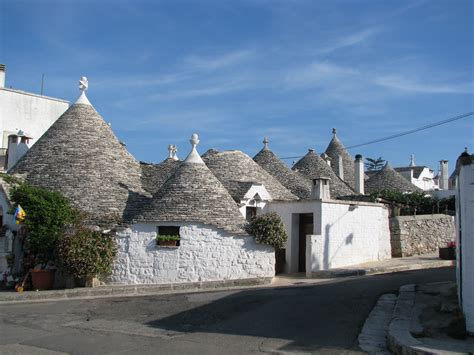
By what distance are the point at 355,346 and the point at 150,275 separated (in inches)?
367

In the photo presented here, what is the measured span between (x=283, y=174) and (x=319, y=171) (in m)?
3.94

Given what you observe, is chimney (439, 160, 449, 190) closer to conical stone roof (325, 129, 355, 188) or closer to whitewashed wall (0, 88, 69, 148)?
conical stone roof (325, 129, 355, 188)

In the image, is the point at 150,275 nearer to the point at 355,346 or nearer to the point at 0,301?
the point at 0,301

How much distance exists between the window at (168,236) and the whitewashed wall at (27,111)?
16.1 meters

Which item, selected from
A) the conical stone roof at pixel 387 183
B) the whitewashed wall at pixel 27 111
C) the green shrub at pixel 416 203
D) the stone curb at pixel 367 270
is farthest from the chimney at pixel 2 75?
the conical stone roof at pixel 387 183

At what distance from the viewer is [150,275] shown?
630 inches

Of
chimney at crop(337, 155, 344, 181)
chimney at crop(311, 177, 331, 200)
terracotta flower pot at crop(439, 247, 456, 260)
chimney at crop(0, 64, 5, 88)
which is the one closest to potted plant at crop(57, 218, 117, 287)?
chimney at crop(311, 177, 331, 200)

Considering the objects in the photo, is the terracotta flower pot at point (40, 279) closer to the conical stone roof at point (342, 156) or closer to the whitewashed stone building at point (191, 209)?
the whitewashed stone building at point (191, 209)

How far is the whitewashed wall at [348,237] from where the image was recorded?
17562 millimetres

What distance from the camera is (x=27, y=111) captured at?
2966 cm

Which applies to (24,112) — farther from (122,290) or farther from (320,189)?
(320,189)

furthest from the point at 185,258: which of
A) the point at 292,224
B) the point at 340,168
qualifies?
the point at 340,168

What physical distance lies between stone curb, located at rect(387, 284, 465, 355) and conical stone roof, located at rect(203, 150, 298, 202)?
1027 centimetres

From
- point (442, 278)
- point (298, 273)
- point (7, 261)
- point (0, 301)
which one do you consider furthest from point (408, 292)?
point (7, 261)
